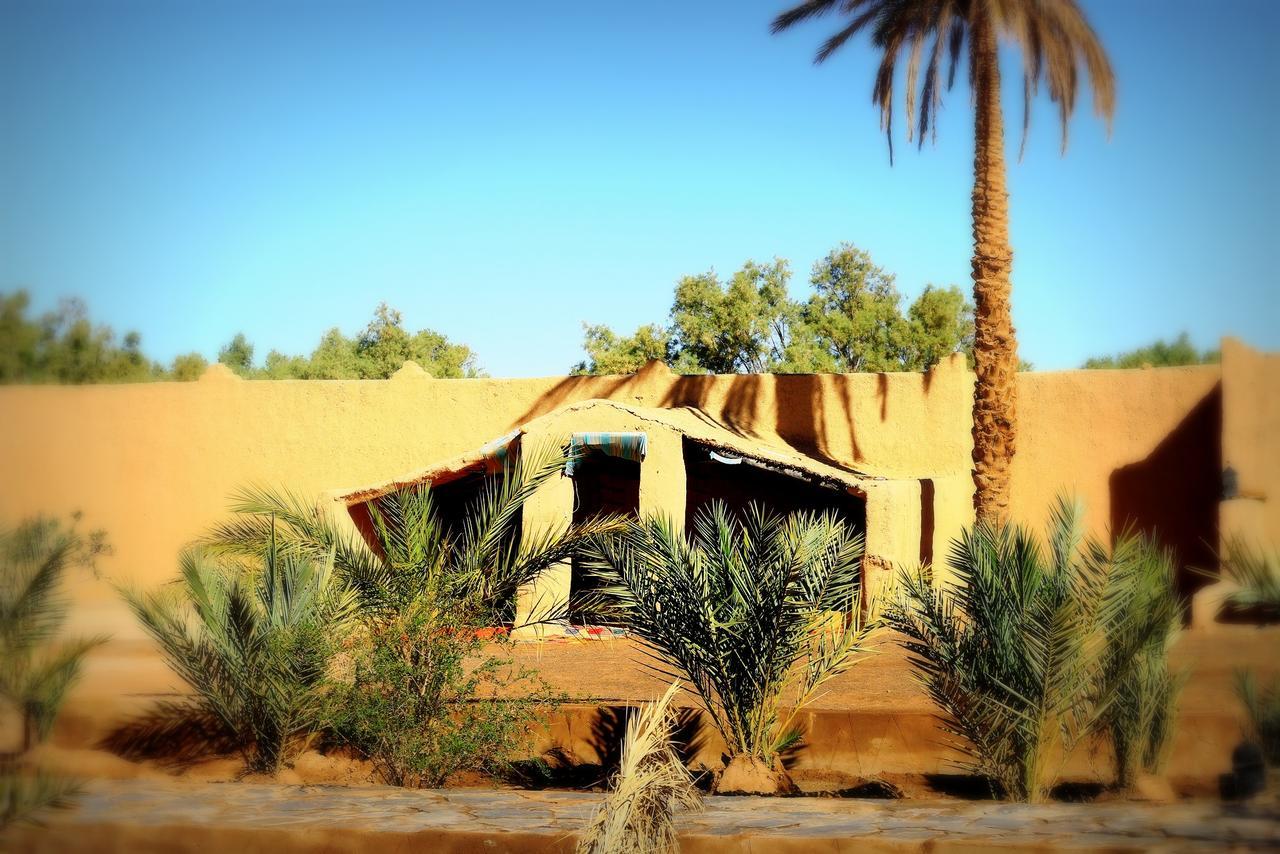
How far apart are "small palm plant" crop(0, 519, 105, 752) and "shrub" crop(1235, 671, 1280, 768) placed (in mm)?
6456

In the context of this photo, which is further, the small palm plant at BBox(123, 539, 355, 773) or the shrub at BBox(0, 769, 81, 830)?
the small palm plant at BBox(123, 539, 355, 773)

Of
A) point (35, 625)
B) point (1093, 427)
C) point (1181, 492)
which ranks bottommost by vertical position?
point (35, 625)

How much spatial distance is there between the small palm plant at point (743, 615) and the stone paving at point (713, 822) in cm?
130

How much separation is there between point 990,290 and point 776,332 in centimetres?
1591

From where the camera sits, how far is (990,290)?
45.9 ft

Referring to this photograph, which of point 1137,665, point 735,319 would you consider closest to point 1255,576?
point 1137,665

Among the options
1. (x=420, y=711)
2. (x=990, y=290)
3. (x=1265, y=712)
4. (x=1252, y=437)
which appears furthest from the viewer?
(x=990, y=290)

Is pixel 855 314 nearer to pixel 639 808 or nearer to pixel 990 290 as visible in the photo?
pixel 990 290

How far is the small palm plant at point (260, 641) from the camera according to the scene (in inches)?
309

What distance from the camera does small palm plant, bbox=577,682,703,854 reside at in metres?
5.40

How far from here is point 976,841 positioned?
536cm

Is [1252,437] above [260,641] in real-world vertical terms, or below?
above

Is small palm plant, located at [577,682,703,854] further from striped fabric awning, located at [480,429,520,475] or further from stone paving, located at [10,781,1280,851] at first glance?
striped fabric awning, located at [480,429,520,475]

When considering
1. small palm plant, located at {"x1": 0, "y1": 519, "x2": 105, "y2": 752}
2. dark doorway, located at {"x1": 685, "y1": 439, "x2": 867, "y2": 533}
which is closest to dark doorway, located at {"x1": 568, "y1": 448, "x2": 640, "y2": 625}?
dark doorway, located at {"x1": 685, "y1": 439, "x2": 867, "y2": 533}
